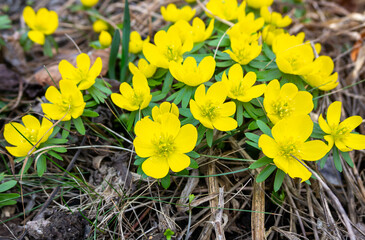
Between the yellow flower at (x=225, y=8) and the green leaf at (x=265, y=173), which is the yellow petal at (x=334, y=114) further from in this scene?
the yellow flower at (x=225, y=8)

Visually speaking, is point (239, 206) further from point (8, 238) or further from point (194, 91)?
point (8, 238)

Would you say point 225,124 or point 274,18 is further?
point 274,18

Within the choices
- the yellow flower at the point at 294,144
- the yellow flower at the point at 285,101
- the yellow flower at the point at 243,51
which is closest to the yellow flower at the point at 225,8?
the yellow flower at the point at 243,51

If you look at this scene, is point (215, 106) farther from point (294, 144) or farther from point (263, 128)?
point (294, 144)

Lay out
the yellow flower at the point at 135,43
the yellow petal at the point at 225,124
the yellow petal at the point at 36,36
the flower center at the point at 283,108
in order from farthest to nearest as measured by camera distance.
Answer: the yellow petal at the point at 36,36, the yellow flower at the point at 135,43, the flower center at the point at 283,108, the yellow petal at the point at 225,124

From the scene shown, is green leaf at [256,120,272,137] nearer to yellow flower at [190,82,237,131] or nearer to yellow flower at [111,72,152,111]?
yellow flower at [190,82,237,131]

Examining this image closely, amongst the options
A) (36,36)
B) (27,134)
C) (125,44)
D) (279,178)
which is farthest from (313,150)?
(36,36)
